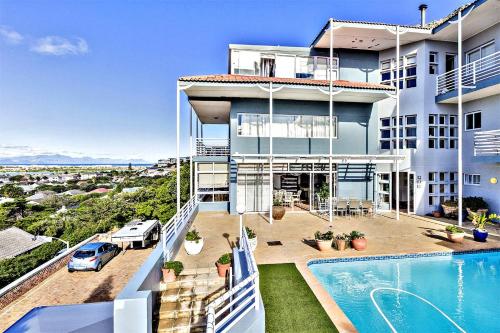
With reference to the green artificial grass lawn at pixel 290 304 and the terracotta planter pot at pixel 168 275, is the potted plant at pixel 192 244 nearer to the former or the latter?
the terracotta planter pot at pixel 168 275

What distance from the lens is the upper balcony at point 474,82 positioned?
40.7 ft

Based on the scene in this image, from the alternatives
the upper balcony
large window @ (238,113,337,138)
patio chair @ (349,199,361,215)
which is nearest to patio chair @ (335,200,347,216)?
patio chair @ (349,199,361,215)

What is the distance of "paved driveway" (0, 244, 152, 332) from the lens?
10781 millimetres

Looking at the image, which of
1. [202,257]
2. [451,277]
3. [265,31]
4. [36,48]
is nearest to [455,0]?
[265,31]

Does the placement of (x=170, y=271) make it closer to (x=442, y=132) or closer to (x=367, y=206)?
(x=367, y=206)

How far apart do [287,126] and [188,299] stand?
37.8ft

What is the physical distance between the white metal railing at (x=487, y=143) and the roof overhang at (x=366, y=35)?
21.1 feet

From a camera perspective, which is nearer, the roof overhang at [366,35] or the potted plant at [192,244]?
the potted plant at [192,244]

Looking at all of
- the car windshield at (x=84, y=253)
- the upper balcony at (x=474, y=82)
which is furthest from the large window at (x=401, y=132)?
the car windshield at (x=84, y=253)

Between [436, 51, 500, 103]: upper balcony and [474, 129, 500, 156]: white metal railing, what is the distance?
2130 mm

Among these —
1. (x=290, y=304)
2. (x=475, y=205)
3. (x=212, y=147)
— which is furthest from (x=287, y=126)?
(x=290, y=304)

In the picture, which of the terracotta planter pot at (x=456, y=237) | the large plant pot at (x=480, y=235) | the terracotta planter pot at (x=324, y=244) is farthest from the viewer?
the large plant pot at (x=480, y=235)

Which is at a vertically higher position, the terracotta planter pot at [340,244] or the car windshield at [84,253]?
the terracotta planter pot at [340,244]

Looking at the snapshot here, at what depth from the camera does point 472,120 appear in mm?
14531
